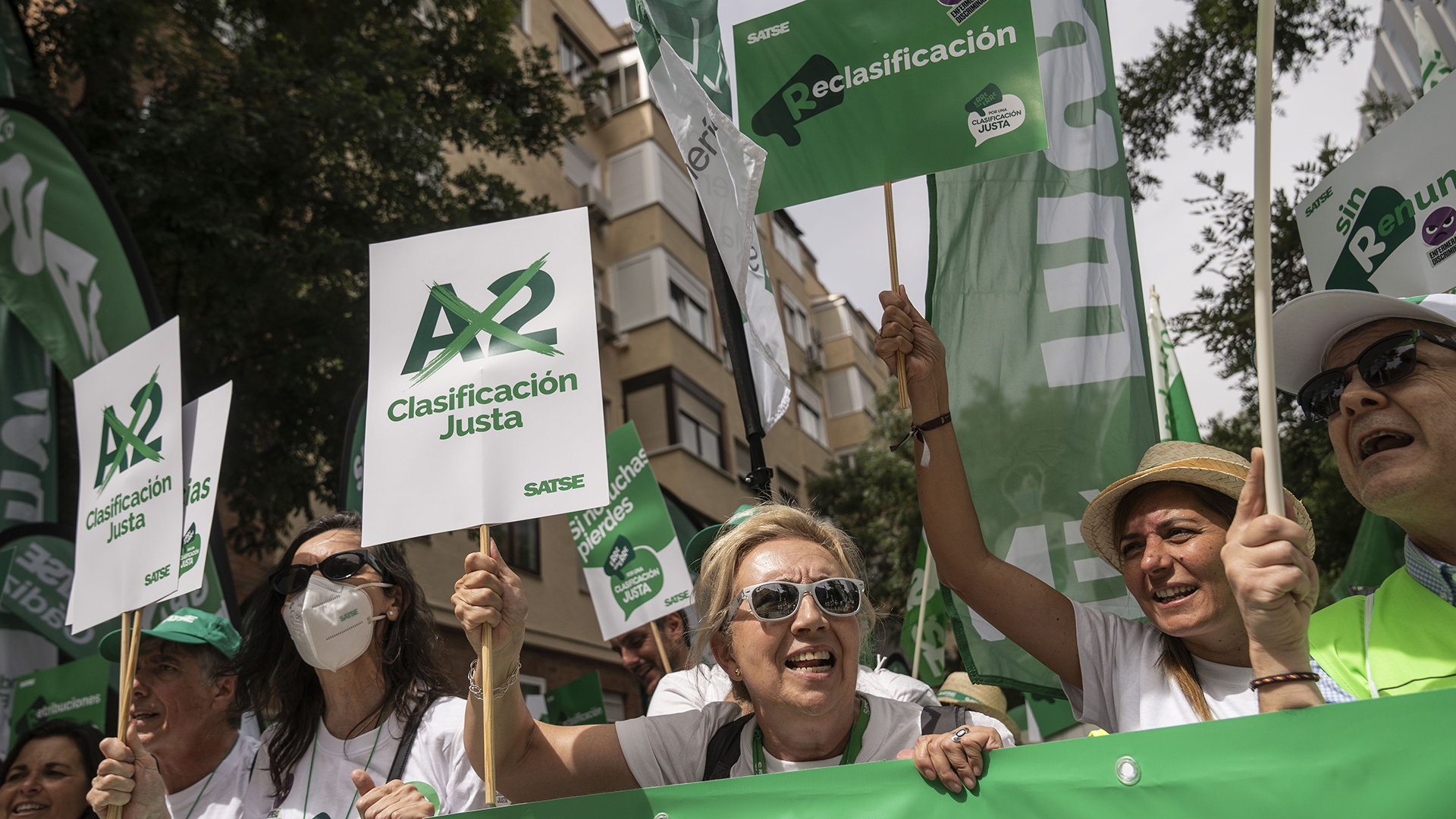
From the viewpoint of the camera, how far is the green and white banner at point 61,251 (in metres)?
→ 5.98

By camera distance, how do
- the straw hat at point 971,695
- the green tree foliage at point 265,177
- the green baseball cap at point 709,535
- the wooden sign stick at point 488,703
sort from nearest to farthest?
1. the wooden sign stick at point 488,703
2. the green baseball cap at point 709,535
3. the straw hat at point 971,695
4. the green tree foliage at point 265,177

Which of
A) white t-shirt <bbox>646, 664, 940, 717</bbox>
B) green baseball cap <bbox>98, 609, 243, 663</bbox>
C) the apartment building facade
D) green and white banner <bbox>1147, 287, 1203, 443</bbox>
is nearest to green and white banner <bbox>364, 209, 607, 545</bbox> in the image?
white t-shirt <bbox>646, 664, 940, 717</bbox>

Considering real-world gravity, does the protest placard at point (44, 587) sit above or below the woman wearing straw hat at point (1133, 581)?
above

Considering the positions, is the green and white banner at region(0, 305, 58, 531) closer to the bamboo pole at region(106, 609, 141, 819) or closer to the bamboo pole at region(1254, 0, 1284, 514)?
the bamboo pole at region(106, 609, 141, 819)

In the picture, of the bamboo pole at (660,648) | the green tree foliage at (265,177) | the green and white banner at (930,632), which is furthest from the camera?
the green tree foliage at (265,177)

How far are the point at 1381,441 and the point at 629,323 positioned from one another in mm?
17124

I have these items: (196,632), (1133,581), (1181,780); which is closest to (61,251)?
(196,632)

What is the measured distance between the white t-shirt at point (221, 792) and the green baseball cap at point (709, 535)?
136cm

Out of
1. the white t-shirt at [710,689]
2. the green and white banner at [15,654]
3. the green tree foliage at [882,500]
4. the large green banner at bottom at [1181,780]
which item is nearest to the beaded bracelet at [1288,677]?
the large green banner at bottom at [1181,780]

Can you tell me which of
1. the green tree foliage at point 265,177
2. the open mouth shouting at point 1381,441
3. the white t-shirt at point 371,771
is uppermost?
the green tree foliage at point 265,177

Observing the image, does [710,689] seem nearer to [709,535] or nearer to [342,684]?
[709,535]

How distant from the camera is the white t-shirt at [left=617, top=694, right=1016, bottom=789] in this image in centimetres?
223

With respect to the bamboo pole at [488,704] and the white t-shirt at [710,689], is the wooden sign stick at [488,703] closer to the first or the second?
the bamboo pole at [488,704]

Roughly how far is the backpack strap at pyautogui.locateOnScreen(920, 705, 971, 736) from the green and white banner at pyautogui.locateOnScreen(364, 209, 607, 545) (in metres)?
0.79
